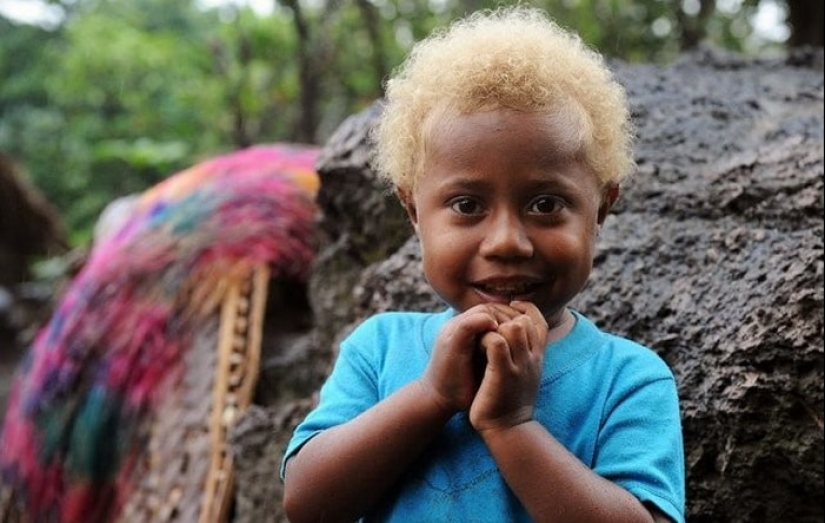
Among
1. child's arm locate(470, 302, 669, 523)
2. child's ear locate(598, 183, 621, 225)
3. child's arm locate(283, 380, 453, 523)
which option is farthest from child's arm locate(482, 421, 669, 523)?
child's ear locate(598, 183, 621, 225)

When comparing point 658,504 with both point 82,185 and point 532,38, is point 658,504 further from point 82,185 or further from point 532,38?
point 82,185

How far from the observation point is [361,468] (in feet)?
4.13

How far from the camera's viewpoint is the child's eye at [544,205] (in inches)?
48.9

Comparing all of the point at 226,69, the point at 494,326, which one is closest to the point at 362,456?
the point at 494,326

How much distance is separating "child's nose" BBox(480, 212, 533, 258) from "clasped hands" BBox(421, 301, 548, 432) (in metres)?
0.07

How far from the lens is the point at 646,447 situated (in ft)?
Result: 4.06

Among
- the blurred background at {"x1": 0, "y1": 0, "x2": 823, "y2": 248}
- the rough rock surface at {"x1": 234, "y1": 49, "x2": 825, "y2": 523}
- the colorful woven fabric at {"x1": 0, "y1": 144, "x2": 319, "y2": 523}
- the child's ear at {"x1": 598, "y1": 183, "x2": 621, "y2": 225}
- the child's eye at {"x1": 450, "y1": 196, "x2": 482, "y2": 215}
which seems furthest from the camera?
the blurred background at {"x1": 0, "y1": 0, "x2": 823, "y2": 248}

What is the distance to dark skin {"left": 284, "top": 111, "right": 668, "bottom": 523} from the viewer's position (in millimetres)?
1166

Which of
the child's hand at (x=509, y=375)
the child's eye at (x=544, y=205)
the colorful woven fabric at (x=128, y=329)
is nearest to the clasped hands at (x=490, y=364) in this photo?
the child's hand at (x=509, y=375)

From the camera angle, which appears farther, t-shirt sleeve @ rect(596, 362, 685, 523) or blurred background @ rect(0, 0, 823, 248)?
blurred background @ rect(0, 0, 823, 248)

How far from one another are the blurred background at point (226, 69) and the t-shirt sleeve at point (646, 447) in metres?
2.30

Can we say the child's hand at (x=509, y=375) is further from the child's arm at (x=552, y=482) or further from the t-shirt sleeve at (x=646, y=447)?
the t-shirt sleeve at (x=646, y=447)

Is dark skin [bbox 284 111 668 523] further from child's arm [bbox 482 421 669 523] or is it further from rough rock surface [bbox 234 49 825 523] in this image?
rough rock surface [bbox 234 49 825 523]

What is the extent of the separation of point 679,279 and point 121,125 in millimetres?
9153
